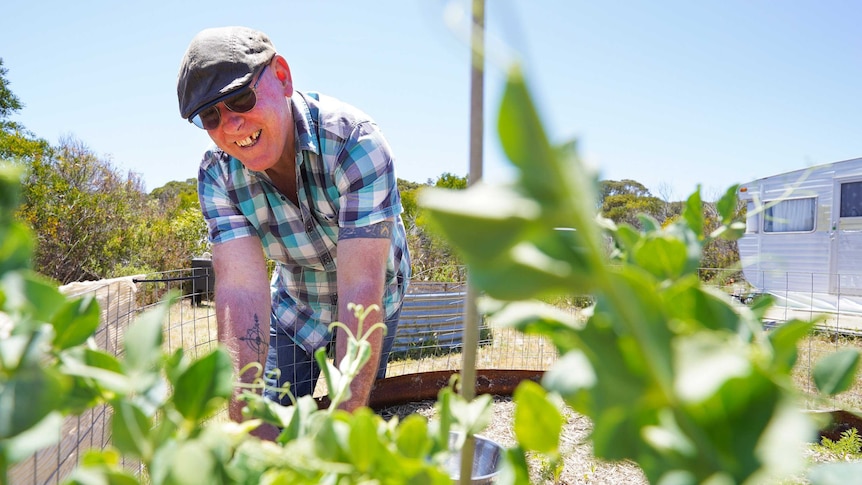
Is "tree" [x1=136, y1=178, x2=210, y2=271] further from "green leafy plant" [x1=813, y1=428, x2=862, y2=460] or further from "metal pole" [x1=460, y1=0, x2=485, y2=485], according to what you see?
"metal pole" [x1=460, y1=0, x2=485, y2=485]

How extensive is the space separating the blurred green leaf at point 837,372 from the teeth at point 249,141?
1.24 meters

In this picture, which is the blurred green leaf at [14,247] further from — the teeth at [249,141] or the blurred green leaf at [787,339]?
the teeth at [249,141]

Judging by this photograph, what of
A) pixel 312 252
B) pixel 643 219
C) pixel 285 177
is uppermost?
pixel 285 177

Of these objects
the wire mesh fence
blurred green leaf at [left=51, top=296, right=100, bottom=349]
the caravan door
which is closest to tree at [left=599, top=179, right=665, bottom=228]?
the caravan door

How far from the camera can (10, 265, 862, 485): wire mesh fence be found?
0.82 m

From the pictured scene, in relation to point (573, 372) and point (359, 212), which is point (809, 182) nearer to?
point (359, 212)

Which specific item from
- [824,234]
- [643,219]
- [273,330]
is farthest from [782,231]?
[643,219]

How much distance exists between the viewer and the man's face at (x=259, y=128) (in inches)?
49.1

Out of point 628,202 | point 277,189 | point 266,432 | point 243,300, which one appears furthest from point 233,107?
point 628,202

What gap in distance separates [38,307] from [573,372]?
14cm

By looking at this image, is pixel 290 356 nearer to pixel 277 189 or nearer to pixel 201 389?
pixel 277 189

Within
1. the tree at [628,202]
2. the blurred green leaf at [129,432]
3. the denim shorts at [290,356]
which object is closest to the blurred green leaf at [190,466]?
the blurred green leaf at [129,432]

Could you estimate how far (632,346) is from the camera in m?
0.12

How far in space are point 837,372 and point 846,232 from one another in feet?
22.9
